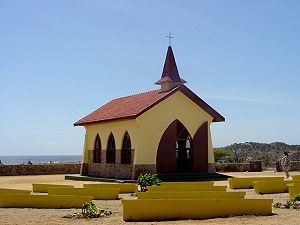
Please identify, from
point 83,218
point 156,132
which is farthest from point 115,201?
point 156,132

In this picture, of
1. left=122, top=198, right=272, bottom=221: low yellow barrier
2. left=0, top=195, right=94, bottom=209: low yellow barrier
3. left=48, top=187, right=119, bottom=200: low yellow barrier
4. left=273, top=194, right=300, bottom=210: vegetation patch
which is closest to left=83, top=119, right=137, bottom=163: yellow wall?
left=48, top=187, right=119, bottom=200: low yellow barrier

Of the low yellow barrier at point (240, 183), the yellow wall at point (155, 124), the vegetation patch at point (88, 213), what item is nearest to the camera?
the vegetation patch at point (88, 213)

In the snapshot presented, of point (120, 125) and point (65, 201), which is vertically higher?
point (120, 125)

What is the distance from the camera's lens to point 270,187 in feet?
61.2

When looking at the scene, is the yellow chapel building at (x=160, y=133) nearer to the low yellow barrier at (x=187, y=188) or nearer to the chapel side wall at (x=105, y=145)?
the chapel side wall at (x=105, y=145)

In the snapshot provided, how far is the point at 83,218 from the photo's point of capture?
41.0ft

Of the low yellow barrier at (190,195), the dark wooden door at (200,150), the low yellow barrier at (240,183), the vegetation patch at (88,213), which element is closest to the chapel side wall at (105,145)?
the dark wooden door at (200,150)

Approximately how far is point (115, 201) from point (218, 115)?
1279 cm

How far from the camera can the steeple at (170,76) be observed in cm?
2788

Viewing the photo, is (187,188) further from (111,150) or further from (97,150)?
(97,150)

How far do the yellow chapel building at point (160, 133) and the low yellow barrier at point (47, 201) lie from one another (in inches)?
404

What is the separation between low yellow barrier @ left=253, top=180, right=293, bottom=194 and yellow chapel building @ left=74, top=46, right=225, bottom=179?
26.1 ft

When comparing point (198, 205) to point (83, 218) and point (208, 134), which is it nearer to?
point (83, 218)

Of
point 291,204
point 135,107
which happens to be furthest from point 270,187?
point 135,107
